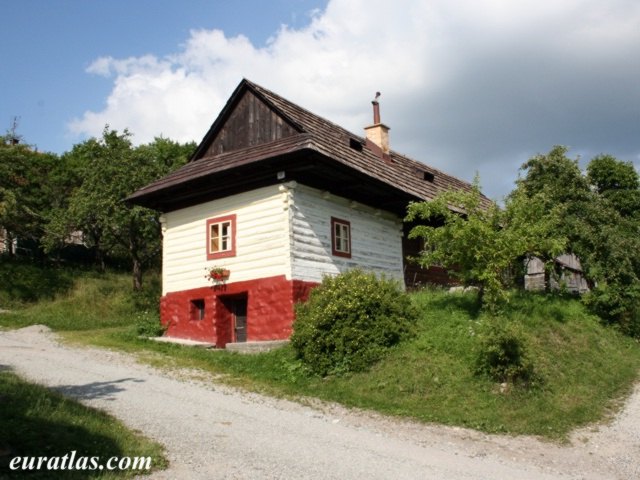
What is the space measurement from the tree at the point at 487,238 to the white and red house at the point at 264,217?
2.90 metres

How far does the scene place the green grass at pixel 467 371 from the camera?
1068 centimetres

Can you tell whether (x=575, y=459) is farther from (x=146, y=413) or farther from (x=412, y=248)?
(x=412, y=248)

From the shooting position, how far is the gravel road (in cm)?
758

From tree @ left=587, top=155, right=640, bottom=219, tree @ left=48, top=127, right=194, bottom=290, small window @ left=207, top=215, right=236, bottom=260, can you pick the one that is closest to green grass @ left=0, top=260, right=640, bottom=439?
small window @ left=207, top=215, right=236, bottom=260

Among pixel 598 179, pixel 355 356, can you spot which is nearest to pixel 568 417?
pixel 355 356

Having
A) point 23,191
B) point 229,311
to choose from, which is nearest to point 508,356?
point 229,311

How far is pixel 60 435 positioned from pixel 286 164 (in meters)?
10.6

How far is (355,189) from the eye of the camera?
61.0 feet

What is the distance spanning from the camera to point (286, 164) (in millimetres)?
16547

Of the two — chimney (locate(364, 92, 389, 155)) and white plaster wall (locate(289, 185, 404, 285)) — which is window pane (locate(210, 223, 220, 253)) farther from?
chimney (locate(364, 92, 389, 155))

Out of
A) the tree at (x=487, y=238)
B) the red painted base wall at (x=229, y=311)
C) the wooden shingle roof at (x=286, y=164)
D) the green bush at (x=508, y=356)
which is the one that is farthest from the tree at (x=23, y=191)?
the green bush at (x=508, y=356)

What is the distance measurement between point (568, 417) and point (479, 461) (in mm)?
2846
